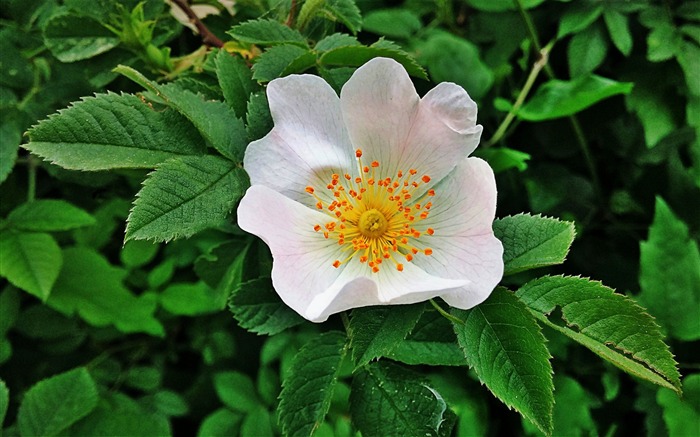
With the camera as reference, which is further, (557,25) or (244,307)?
(557,25)

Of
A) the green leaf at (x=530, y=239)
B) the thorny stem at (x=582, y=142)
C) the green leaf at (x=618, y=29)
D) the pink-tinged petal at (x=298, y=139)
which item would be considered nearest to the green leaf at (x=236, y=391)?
the pink-tinged petal at (x=298, y=139)

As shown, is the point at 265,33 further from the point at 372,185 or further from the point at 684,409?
the point at 684,409

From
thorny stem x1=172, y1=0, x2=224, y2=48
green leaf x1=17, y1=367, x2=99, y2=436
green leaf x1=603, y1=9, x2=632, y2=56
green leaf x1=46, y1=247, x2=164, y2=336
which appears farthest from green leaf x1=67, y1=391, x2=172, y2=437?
green leaf x1=603, y1=9, x2=632, y2=56

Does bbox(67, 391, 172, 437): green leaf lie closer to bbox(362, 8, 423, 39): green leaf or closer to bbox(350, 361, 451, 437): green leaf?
bbox(350, 361, 451, 437): green leaf

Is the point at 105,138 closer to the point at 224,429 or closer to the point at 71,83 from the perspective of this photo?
the point at 71,83

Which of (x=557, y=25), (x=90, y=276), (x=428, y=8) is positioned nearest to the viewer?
(x=90, y=276)

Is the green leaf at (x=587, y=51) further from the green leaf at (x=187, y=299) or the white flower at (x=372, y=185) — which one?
the green leaf at (x=187, y=299)

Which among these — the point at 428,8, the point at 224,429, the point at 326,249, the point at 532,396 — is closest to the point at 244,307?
the point at 326,249
